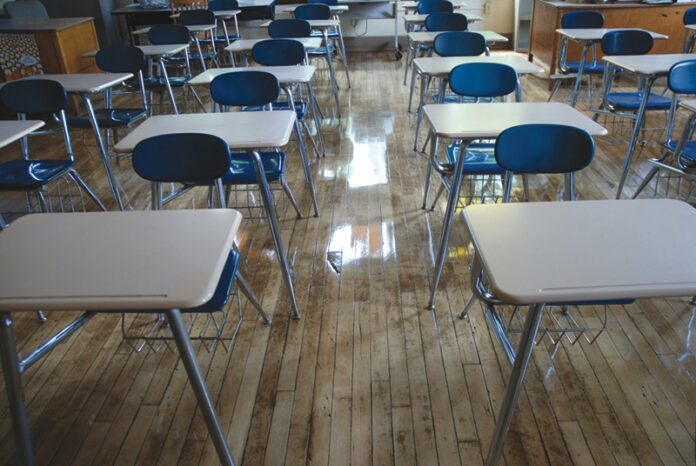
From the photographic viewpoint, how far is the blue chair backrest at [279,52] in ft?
12.9

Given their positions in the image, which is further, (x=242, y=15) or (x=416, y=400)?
(x=242, y=15)

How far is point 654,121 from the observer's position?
4.66 metres

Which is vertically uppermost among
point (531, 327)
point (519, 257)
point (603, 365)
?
point (519, 257)

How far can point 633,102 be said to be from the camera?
3545 millimetres

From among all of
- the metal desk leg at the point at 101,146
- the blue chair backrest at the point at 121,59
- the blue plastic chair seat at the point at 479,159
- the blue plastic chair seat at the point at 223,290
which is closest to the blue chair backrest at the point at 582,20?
the blue plastic chair seat at the point at 479,159

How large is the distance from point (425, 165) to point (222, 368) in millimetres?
2374

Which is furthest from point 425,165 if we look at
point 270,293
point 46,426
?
point 46,426

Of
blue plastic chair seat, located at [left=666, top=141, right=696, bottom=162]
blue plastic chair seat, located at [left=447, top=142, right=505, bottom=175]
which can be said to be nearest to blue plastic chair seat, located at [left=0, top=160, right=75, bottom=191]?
blue plastic chair seat, located at [left=447, top=142, right=505, bottom=175]

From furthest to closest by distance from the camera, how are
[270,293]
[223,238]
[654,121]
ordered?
[654,121], [270,293], [223,238]

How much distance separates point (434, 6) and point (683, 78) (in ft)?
13.1

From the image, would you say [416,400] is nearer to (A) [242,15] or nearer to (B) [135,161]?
(B) [135,161]

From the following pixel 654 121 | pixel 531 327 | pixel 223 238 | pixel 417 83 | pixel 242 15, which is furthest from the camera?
pixel 242 15

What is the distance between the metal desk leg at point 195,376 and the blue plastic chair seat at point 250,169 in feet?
3.81

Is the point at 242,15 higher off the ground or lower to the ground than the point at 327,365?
higher
